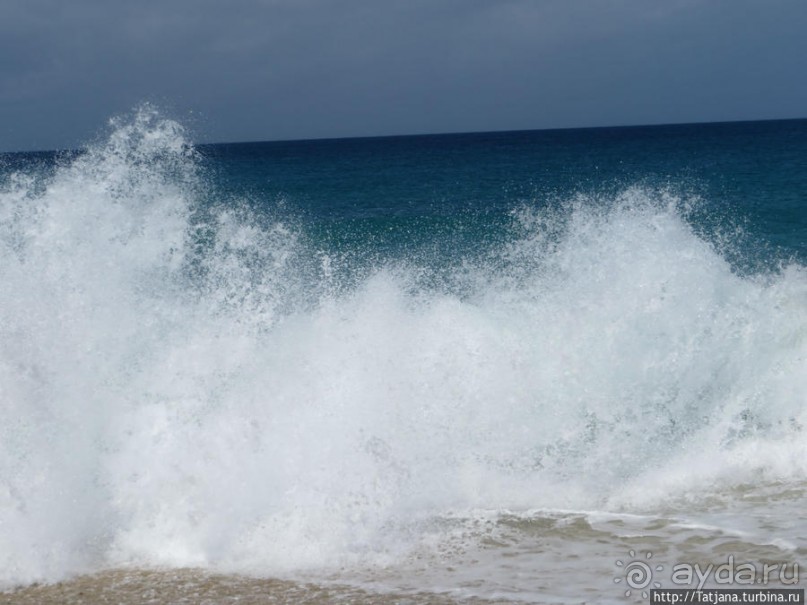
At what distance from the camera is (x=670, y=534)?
19.0 feet

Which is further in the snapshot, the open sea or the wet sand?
the open sea

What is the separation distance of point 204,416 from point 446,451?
1.84m

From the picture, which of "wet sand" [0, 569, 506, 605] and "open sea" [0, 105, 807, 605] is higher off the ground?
"open sea" [0, 105, 807, 605]

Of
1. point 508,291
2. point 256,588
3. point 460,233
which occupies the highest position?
point 460,233

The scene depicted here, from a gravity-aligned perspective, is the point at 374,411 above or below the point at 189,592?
above

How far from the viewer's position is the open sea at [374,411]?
18.1 feet

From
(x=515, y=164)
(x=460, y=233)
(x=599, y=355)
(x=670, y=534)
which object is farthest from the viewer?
(x=515, y=164)

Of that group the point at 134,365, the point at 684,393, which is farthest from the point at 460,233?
the point at 134,365

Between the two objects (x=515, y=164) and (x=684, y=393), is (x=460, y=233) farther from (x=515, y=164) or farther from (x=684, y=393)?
(x=515, y=164)

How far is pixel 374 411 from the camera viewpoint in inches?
273

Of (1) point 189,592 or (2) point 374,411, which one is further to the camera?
(2) point 374,411

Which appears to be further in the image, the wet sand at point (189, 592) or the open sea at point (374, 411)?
the open sea at point (374, 411)

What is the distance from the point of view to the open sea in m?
5.52

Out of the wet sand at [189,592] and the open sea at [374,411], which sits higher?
the open sea at [374,411]
